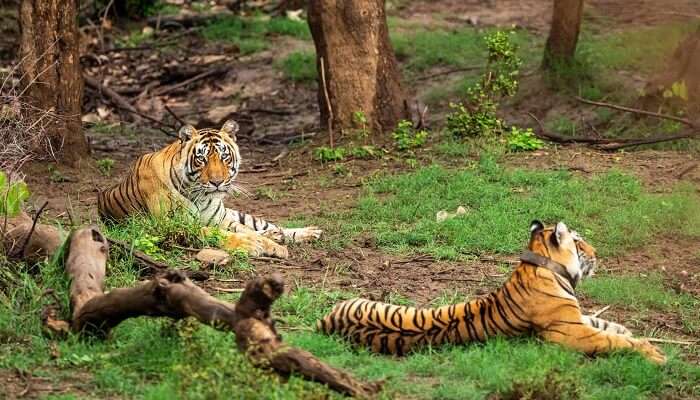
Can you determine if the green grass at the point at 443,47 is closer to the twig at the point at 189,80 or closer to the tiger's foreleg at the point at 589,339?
the twig at the point at 189,80

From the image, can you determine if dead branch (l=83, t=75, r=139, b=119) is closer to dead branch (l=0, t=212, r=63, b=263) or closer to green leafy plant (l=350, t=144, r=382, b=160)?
green leafy plant (l=350, t=144, r=382, b=160)

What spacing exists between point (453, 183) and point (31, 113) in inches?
133

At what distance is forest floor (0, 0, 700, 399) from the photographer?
5750 mm

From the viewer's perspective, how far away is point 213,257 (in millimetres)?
7816

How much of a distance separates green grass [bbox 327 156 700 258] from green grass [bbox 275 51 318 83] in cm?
429

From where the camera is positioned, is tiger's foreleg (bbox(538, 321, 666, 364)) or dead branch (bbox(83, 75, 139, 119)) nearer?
tiger's foreleg (bbox(538, 321, 666, 364))

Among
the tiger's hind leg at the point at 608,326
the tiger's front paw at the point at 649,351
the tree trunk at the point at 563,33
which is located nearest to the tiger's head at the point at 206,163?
the tiger's hind leg at the point at 608,326

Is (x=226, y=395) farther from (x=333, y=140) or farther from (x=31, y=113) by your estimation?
(x=333, y=140)

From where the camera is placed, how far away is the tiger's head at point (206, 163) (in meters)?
8.84

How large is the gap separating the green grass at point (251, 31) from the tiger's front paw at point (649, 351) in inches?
388

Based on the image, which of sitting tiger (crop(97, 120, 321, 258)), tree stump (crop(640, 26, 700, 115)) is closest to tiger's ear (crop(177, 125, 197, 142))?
sitting tiger (crop(97, 120, 321, 258))

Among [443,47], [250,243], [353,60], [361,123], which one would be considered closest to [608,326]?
[250,243]

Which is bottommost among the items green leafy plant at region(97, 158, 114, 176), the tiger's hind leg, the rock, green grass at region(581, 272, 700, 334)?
green leafy plant at region(97, 158, 114, 176)

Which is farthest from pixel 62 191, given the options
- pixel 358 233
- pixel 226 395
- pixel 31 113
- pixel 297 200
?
pixel 226 395
